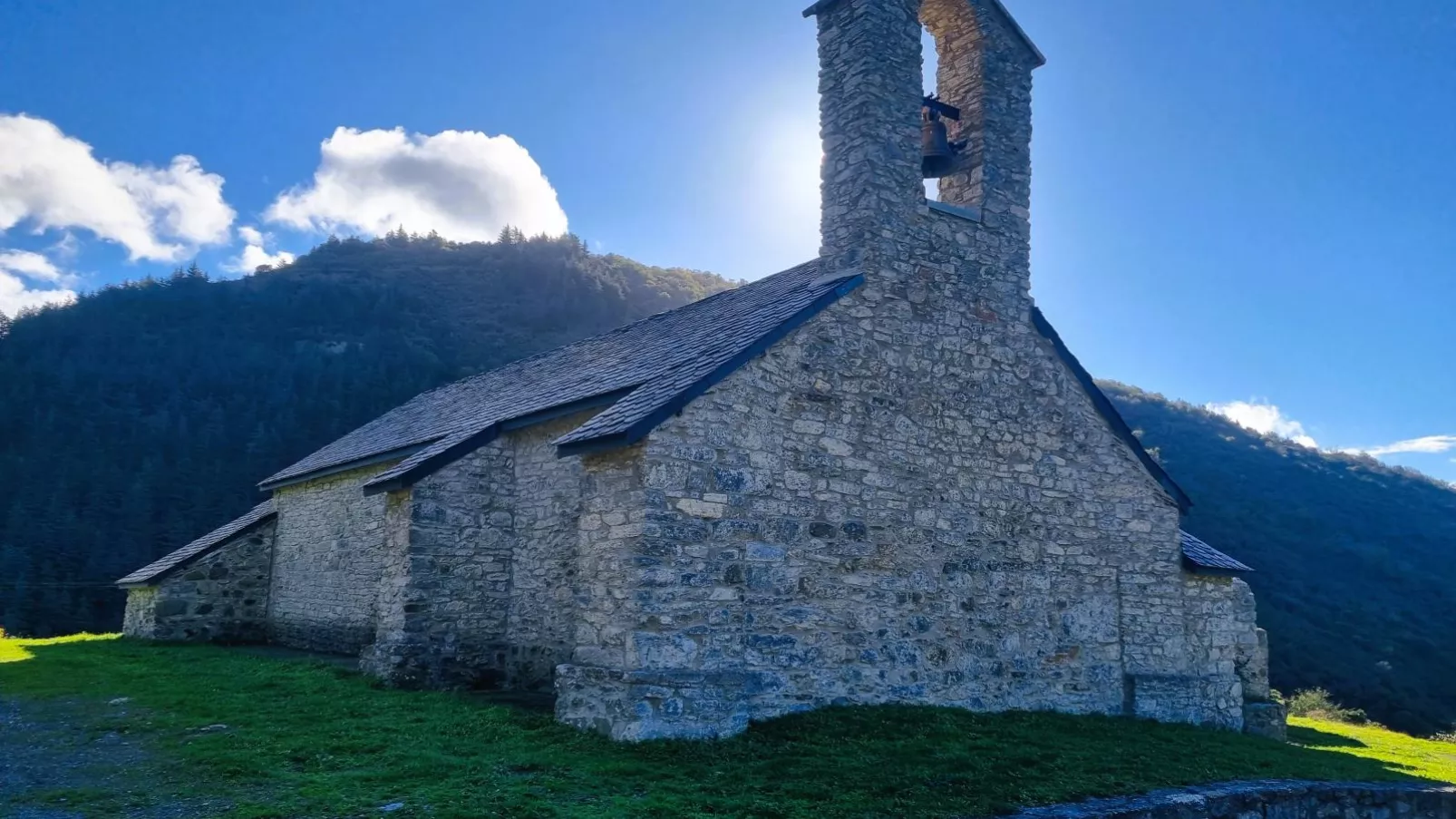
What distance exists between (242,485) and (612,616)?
27.6m

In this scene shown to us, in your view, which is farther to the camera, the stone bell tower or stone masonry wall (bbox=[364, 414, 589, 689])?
stone masonry wall (bbox=[364, 414, 589, 689])

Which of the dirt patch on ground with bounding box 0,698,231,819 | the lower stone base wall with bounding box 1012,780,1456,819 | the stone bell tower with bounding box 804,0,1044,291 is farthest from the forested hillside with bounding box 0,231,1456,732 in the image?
the stone bell tower with bounding box 804,0,1044,291

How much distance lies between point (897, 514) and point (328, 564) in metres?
10.3

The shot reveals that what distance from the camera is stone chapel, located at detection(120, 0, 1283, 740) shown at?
8711mm

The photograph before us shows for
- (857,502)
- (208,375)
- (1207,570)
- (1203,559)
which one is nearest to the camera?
(857,502)

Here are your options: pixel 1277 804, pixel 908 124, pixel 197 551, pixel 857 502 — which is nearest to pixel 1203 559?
pixel 1277 804

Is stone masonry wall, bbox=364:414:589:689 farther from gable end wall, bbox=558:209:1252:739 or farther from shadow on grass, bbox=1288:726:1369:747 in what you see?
shadow on grass, bbox=1288:726:1369:747

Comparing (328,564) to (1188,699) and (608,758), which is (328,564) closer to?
(608,758)

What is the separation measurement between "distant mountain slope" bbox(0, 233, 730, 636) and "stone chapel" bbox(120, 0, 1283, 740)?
69.4 feet

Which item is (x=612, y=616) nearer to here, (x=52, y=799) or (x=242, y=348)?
(x=52, y=799)

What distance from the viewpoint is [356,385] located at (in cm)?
3647

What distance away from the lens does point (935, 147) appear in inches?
459

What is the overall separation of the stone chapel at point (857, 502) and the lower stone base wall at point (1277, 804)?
2.44 meters

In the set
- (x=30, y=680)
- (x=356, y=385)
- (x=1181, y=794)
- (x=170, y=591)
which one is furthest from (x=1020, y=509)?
(x=356, y=385)
